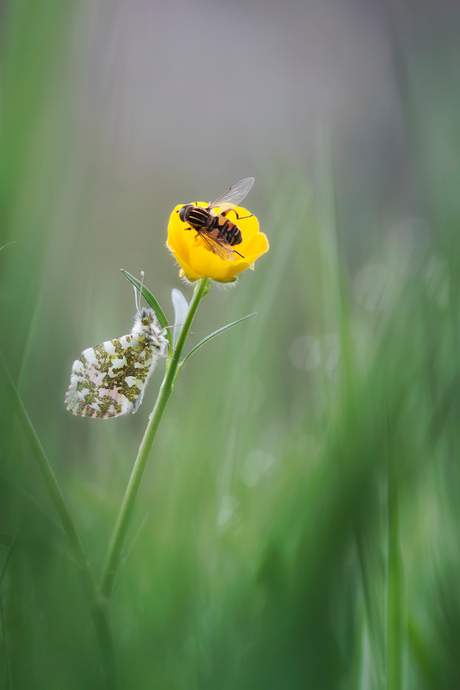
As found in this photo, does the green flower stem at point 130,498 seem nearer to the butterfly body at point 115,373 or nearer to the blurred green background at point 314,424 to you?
the blurred green background at point 314,424

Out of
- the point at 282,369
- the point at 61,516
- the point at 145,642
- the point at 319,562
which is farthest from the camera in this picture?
the point at 282,369

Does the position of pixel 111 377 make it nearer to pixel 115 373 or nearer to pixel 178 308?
pixel 115 373

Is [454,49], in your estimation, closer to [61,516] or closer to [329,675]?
[329,675]

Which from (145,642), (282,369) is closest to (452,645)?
(145,642)

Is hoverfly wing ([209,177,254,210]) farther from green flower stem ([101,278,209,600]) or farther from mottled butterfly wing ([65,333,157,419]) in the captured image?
green flower stem ([101,278,209,600])

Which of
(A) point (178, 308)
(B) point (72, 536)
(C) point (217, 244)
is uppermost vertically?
(C) point (217, 244)

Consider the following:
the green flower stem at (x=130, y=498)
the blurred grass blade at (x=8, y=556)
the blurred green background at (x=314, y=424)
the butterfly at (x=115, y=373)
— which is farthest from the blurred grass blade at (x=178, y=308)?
the blurred grass blade at (x=8, y=556)

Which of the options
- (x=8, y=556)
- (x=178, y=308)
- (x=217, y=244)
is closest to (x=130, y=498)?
(x=8, y=556)
